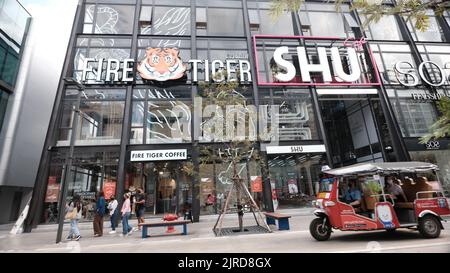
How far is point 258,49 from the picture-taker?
19922mm

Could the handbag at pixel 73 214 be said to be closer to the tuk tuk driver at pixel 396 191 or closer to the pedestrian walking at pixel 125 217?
the pedestrian walking at pixel 125 217

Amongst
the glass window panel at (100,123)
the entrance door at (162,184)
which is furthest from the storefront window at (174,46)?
the entrance door at (162,184)

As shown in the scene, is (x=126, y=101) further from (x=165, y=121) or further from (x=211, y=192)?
(x=211, y=192)

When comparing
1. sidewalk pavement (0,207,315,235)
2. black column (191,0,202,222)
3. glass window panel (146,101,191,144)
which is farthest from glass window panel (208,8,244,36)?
sidewalk pavement (0,207,315,235)

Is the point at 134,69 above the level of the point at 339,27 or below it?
below

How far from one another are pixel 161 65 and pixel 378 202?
52.4 ft

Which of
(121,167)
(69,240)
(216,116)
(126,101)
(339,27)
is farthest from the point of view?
(339,27)

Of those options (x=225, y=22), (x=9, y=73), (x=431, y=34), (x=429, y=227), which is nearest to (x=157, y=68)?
(x=225, y=22)

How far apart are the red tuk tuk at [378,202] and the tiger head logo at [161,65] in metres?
13.1

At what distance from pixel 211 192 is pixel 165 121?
605cm

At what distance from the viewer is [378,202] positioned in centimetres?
774

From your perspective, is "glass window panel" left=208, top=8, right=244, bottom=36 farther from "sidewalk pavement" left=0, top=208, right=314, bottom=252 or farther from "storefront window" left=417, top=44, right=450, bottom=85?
"storefront window" left=417, top=44, right=450, bottom=85

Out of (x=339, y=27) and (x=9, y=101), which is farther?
(x=339, y=27)
